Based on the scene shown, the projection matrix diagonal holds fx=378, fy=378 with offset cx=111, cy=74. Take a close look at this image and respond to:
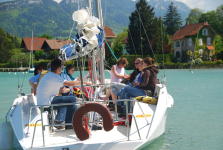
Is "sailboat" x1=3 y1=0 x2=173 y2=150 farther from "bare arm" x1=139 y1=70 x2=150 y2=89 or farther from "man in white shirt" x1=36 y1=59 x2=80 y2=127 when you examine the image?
"bare arm" x1=139 y1=70 x2=150 y2=89

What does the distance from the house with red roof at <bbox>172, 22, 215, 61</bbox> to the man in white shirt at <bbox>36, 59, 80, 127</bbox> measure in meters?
65.2

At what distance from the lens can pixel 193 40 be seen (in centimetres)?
7394

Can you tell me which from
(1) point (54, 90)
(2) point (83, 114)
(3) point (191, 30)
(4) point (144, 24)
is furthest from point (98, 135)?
(3) point (191, 30)

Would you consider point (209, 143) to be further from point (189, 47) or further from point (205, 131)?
point (189, 47)

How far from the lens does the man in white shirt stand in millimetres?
7281

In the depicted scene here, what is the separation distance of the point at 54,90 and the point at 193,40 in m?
69.1

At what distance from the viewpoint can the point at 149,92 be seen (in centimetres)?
927

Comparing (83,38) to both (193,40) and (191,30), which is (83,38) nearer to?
(193,40)

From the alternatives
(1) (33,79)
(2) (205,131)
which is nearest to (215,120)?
(2) (205,131)

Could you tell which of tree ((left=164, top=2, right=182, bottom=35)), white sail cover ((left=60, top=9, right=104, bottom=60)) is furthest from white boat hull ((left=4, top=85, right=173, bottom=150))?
tree ((left=164, top=2, right=182, bottom=35))

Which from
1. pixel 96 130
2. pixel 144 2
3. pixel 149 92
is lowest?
pixel 96 130

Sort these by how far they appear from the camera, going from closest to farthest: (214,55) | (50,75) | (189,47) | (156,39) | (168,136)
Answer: (50,75), (168,136), (156,39), (214,55), (189,47)

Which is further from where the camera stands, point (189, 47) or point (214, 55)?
point (189, 47)

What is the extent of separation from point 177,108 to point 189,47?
60432mm
